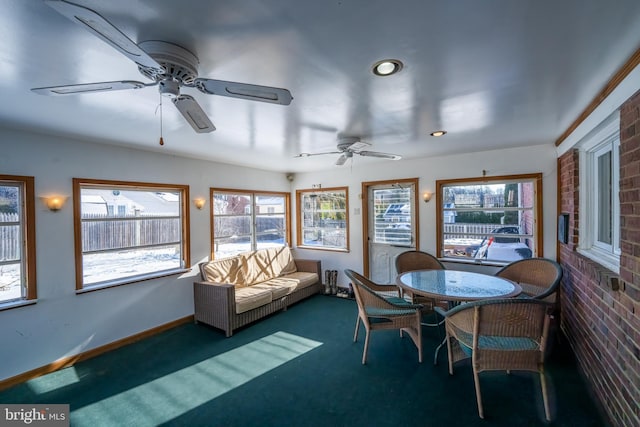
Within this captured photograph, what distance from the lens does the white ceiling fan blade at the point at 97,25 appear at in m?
0.83

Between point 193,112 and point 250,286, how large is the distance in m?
3.31

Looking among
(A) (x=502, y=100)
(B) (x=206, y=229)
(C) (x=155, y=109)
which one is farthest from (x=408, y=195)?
(C) (x=155, y=109)

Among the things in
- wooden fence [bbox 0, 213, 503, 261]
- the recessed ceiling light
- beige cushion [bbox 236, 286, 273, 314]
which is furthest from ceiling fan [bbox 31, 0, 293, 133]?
beige cushion [bbox 236, 286, 273, 314]

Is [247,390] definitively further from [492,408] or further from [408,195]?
[408,195]

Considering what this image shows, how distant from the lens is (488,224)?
13.4 ft

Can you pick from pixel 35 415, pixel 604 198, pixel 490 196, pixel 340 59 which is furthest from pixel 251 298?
pixel 604 198

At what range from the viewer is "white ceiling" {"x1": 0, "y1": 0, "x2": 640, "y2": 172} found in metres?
1.18

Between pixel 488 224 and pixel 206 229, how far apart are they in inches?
168

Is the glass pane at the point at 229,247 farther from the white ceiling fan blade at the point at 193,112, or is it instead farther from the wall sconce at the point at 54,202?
the white ceiling fan blade at the point at 193,112

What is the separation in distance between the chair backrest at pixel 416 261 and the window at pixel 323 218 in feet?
4.73

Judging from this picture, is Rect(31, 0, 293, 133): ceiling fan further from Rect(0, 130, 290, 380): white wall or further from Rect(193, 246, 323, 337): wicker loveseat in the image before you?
Rect(193, 246, 323, 337): wicker loveseat

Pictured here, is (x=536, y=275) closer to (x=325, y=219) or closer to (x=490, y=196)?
(x=490, y=196)

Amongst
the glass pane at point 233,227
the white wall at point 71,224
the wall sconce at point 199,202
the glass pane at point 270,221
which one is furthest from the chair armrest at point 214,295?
the glass pane at point 270,221

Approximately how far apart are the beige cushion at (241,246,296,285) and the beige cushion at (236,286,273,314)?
423mm
